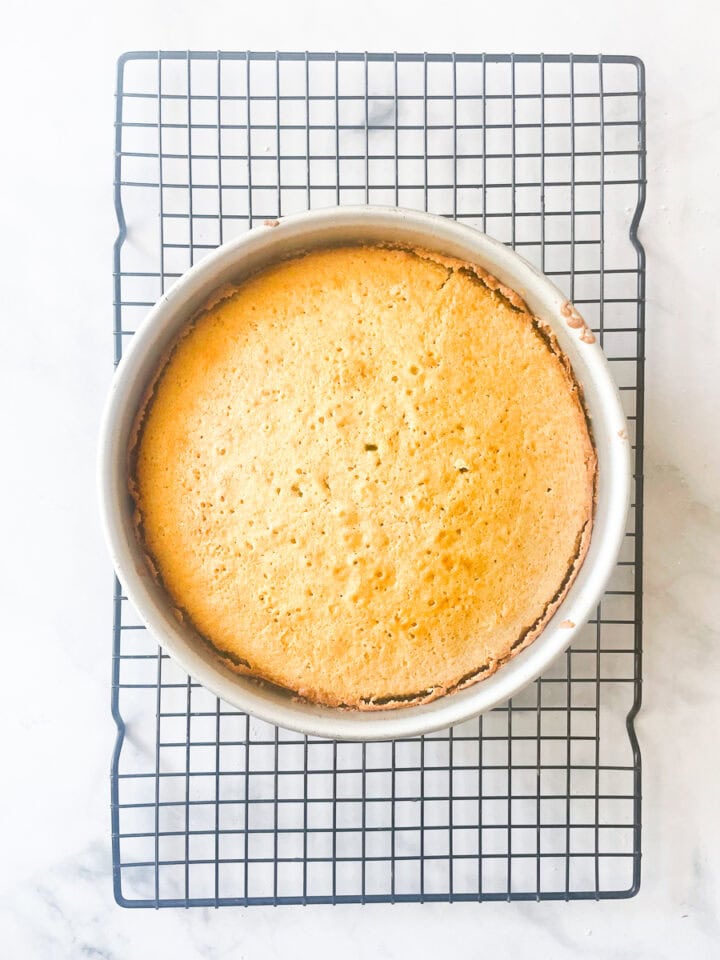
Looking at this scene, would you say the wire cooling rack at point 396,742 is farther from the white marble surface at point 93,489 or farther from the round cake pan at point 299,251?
the round cake pan at point 299,251

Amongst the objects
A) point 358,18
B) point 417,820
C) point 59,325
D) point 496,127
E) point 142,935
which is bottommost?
point 142,935

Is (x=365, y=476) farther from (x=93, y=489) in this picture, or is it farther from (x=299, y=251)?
(x=93, y=489)

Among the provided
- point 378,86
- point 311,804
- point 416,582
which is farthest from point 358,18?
point 311,804

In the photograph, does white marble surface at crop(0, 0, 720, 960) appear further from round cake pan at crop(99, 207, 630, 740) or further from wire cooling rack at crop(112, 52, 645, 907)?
round cake pan at crop(99, 207, 630, 740)

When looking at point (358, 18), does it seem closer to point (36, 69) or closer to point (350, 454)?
point (36, 69)

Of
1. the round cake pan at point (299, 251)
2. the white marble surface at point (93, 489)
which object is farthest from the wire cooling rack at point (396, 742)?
the round cake pan at point (299, 251)

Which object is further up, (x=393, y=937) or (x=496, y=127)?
(x=496, y=127)

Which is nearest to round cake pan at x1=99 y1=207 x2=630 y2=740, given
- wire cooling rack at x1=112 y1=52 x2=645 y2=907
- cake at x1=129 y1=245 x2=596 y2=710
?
cake at x1=129 y1=245 x2=596 y2=710

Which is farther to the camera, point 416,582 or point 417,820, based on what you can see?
point 417,820
